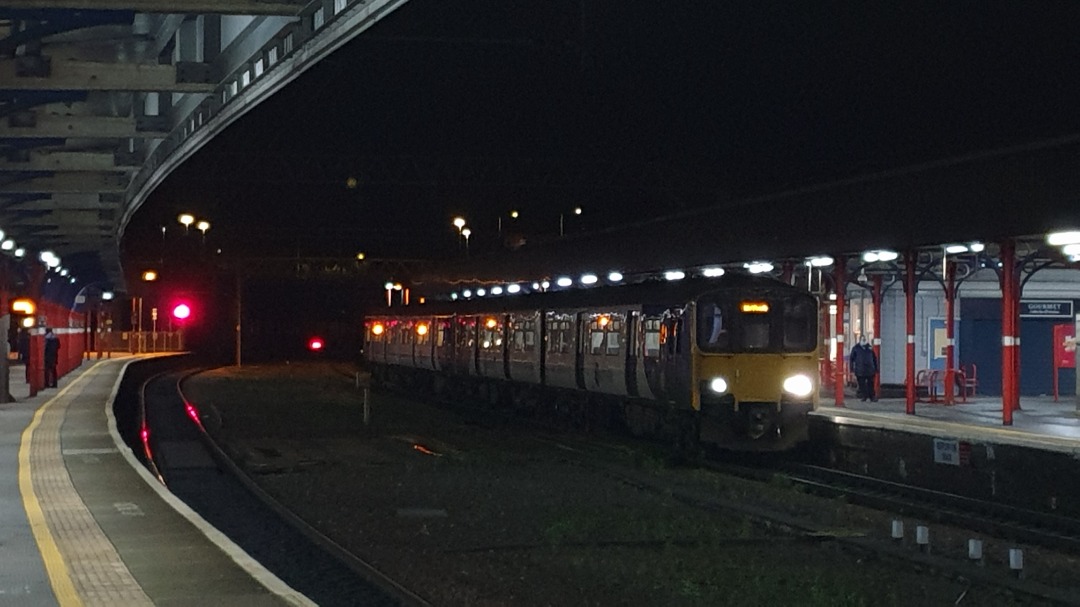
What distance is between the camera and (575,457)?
2216 cm

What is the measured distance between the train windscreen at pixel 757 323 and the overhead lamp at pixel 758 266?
3.46 m

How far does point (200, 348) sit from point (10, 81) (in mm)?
65679

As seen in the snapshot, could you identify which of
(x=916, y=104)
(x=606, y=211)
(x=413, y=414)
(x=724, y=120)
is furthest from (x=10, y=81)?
(x=606, y=211)

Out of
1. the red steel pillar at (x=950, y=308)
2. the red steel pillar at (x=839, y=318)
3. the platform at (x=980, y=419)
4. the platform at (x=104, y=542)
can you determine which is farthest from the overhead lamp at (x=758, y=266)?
the platform at (x=104, y=542)

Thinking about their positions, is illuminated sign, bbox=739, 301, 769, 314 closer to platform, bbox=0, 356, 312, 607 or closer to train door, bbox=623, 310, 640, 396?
train door, bbox=623, 310, 640, 396

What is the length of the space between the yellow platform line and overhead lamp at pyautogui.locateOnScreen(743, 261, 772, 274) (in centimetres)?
1284

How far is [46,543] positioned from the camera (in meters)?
11.6

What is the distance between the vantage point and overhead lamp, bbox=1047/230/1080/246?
61.8 ft

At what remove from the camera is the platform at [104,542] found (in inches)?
375

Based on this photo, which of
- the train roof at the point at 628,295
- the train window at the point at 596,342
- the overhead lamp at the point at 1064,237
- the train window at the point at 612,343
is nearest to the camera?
the overhead lamp at the point at 1064,237

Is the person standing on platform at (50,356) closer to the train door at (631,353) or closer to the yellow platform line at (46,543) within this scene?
the yellow platform line at (46,543)

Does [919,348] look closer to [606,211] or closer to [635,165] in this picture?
[635,165]

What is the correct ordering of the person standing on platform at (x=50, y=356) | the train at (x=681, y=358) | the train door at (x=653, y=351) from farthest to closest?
1. the person standing on platform at (x=50, y=356)
2. the train door at (x=653, y=351)
3. the train at (x=681, y=358)

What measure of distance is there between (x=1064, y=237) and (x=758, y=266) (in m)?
9.14
